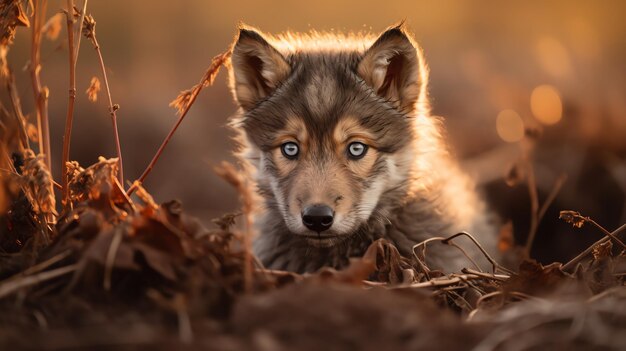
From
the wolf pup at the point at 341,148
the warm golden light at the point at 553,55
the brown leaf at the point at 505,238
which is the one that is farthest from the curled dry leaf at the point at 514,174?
the warm golden light at the point at 553,55

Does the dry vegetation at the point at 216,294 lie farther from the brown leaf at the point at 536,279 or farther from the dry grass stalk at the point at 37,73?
the dry grass stalk at the point at 37,73

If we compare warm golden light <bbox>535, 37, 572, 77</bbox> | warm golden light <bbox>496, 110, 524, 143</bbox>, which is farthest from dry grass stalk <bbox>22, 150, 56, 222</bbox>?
warm golden light <bbox>535, 37, 572, 77</bbox>

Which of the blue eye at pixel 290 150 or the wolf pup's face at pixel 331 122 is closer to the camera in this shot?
the wolf pup's face at pixel 331 122

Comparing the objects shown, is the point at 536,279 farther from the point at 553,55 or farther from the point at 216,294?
the point at 553,55

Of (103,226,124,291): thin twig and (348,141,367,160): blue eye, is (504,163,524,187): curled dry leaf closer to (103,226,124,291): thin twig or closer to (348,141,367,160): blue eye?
(348,141,367,160): blue eye

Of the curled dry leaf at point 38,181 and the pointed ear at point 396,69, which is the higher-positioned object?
the pointed ear at point 396,69

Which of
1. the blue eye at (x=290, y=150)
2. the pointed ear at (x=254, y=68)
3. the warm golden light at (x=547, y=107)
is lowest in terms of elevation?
the blue eye at (x=290, y=150)

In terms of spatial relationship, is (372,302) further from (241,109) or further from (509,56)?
(509,56)
